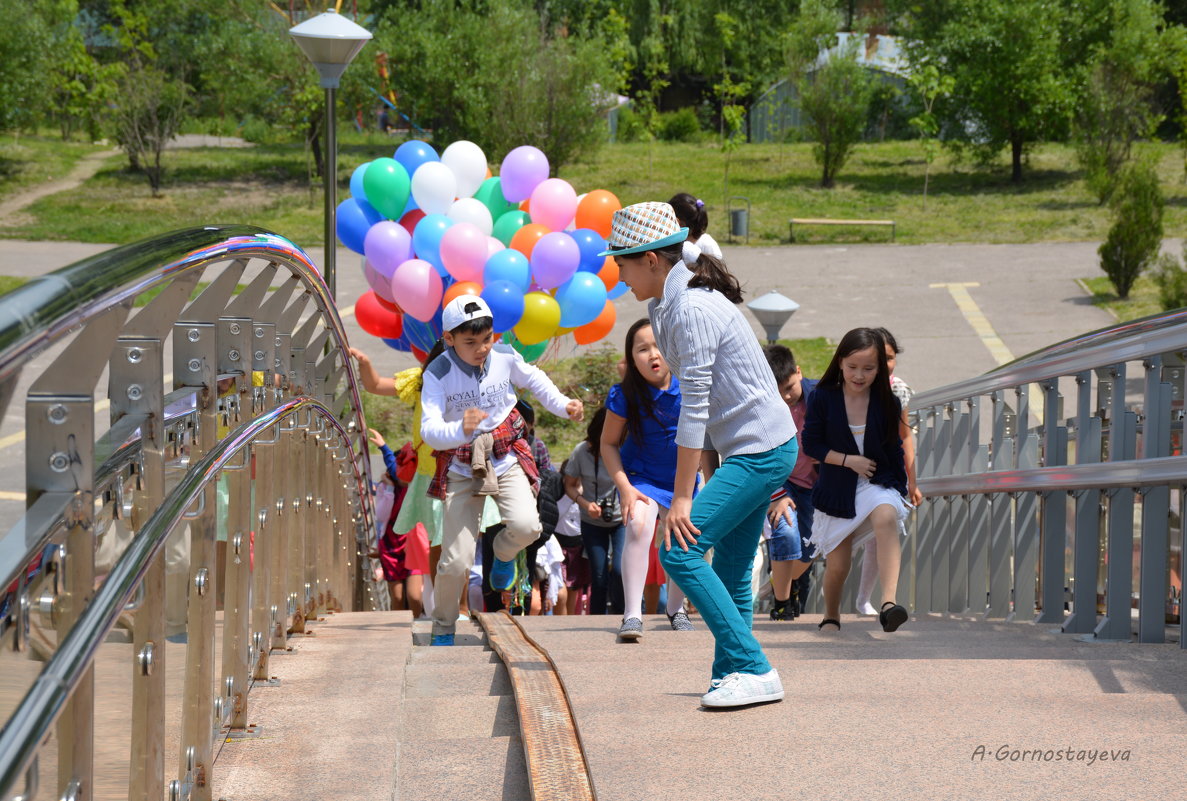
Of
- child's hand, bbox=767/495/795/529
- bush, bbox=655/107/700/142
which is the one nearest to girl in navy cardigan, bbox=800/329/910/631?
child's hand, bbox=767/495/795/529

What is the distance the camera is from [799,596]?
7867 mm

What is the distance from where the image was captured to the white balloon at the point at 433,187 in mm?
9211

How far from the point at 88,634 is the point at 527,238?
747cm

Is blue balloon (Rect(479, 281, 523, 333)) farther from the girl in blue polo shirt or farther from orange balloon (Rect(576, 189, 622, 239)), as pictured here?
the girl in blue polo shirt

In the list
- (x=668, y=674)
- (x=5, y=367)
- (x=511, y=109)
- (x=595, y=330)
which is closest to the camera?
(x=5, y=367)

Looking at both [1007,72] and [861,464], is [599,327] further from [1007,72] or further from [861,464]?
[1007,72]

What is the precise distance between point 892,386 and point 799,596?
2.11 metres

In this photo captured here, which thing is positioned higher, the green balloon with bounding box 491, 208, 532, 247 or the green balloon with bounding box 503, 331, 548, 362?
the green balloon with bounding box 491, 208, 532, 247

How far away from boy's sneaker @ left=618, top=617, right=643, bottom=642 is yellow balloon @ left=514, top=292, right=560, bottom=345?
3.67 m

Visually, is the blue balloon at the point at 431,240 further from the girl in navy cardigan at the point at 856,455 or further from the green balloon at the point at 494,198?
the girl in navy cardigan at the point at 856,455

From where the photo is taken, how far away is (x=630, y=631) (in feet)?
17.8

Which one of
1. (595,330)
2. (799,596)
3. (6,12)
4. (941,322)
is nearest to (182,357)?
(799,596)

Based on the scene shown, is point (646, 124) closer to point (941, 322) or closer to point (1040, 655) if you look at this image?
point (941, 322)

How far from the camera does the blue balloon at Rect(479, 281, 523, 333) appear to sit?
8.40m
